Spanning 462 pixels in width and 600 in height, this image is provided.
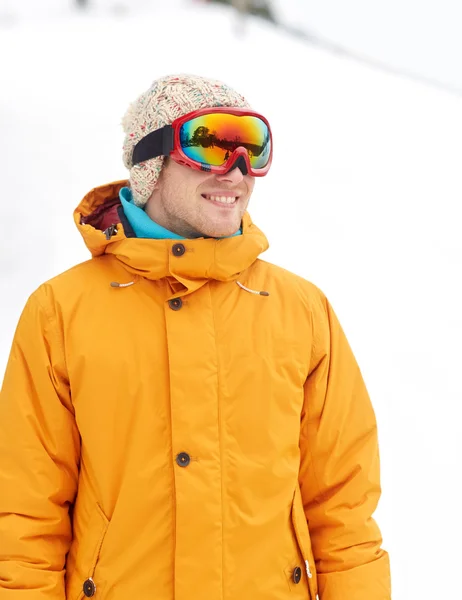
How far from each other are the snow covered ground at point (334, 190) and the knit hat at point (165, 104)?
6.03 feet

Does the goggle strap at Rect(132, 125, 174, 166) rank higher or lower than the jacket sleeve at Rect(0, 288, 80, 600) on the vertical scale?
higher

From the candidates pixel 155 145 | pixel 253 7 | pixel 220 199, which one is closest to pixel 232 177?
pixel 220 199

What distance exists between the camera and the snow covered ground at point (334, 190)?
330 cm

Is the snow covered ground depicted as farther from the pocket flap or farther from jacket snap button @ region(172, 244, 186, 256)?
jacket snap button @ region(172, 244, 186, 256)

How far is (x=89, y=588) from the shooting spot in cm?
147

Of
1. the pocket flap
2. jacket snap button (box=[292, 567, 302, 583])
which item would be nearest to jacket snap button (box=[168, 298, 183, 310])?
the pocket flap

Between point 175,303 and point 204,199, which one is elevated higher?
point 204,199

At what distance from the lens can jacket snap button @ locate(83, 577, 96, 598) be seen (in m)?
1.47

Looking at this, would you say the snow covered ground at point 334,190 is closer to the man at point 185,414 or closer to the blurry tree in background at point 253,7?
the blurry tree in background at point 253,7

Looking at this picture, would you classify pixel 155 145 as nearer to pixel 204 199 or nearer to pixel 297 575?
pixel 204 199

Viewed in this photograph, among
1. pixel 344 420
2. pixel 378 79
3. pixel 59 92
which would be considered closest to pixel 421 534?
pixel 344 420

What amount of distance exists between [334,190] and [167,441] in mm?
3767

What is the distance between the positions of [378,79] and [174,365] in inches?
246

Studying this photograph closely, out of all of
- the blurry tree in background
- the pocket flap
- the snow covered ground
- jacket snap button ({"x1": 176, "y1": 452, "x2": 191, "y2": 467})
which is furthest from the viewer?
the blurry tree in background
